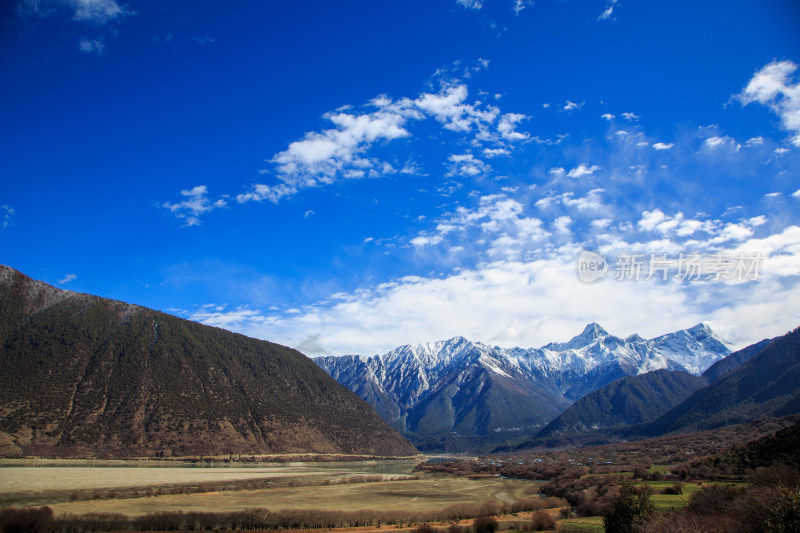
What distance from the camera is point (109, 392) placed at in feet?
504

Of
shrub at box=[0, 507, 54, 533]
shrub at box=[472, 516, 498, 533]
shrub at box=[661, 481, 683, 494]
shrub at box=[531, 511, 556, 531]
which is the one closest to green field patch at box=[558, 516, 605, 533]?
shrub at box=[531, 511, 556, 531]

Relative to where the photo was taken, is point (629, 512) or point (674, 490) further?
point (674, 490)

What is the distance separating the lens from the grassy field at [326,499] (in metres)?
51.1

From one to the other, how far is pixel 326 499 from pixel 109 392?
12353cm

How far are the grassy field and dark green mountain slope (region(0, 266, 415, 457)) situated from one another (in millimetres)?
82924

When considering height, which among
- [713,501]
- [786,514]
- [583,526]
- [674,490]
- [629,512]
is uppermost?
[786,514]

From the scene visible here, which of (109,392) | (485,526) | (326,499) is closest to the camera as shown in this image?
(485,526)

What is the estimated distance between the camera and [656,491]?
56.7 metres

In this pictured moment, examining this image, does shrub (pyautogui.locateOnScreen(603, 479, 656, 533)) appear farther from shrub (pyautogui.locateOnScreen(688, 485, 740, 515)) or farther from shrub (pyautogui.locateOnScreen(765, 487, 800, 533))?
shrub (pyautogui.locateOnScreen(765, 487, 800, 533))

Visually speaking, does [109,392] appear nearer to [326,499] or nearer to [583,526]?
[326,499]

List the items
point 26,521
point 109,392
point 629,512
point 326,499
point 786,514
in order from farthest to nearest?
1. point 109,392
2. point 326,499
3. point 26,521
4. point 629,512
5. point 786,514

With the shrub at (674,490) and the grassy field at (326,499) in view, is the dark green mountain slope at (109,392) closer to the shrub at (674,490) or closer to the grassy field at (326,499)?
the grassy field at (326,499)

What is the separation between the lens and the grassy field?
5112 centimetres

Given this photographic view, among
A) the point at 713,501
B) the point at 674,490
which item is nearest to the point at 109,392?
the point at 674,490
